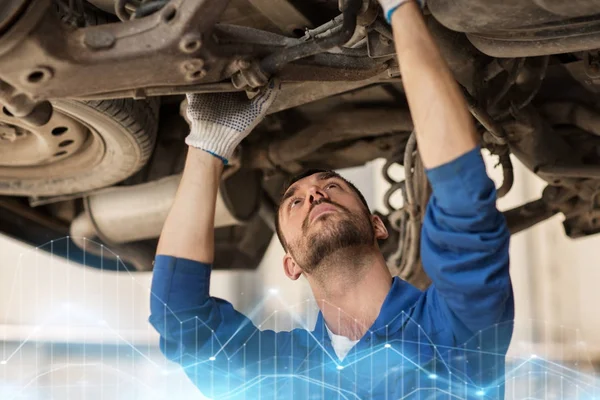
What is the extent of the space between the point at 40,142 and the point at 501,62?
35.2 inches

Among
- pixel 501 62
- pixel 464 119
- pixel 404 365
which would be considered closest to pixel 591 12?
pixel 464 119

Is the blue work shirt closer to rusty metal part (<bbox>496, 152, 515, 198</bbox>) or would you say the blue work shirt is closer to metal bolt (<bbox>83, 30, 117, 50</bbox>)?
metal bolt (<bbox>83, 30, 117, 50</bbox>)

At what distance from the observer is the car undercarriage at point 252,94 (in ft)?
3.59

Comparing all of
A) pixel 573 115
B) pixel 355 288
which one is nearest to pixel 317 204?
pixel 355 288

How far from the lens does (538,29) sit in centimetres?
112

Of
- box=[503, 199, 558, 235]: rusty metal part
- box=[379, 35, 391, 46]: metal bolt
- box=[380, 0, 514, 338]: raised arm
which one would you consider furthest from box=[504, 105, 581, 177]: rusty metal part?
box=[380, 0, 514, 338]: raised arm

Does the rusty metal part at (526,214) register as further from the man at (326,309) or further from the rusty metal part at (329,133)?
the man at (326,309)

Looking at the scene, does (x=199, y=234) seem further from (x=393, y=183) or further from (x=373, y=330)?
(x=393, y=183)

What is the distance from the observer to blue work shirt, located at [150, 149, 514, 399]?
105 centimetres

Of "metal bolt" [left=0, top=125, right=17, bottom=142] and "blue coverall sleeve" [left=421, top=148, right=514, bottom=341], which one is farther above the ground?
"blue coverall sleeve" [left=421, top=148, right=514, bottom=341]

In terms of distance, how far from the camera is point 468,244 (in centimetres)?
105

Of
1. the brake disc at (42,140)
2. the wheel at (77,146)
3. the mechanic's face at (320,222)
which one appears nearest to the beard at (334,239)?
the mechanic's face at (320,222)

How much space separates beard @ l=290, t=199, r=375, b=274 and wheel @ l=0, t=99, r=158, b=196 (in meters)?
0.46

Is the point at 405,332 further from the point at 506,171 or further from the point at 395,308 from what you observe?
the point at 506,171
